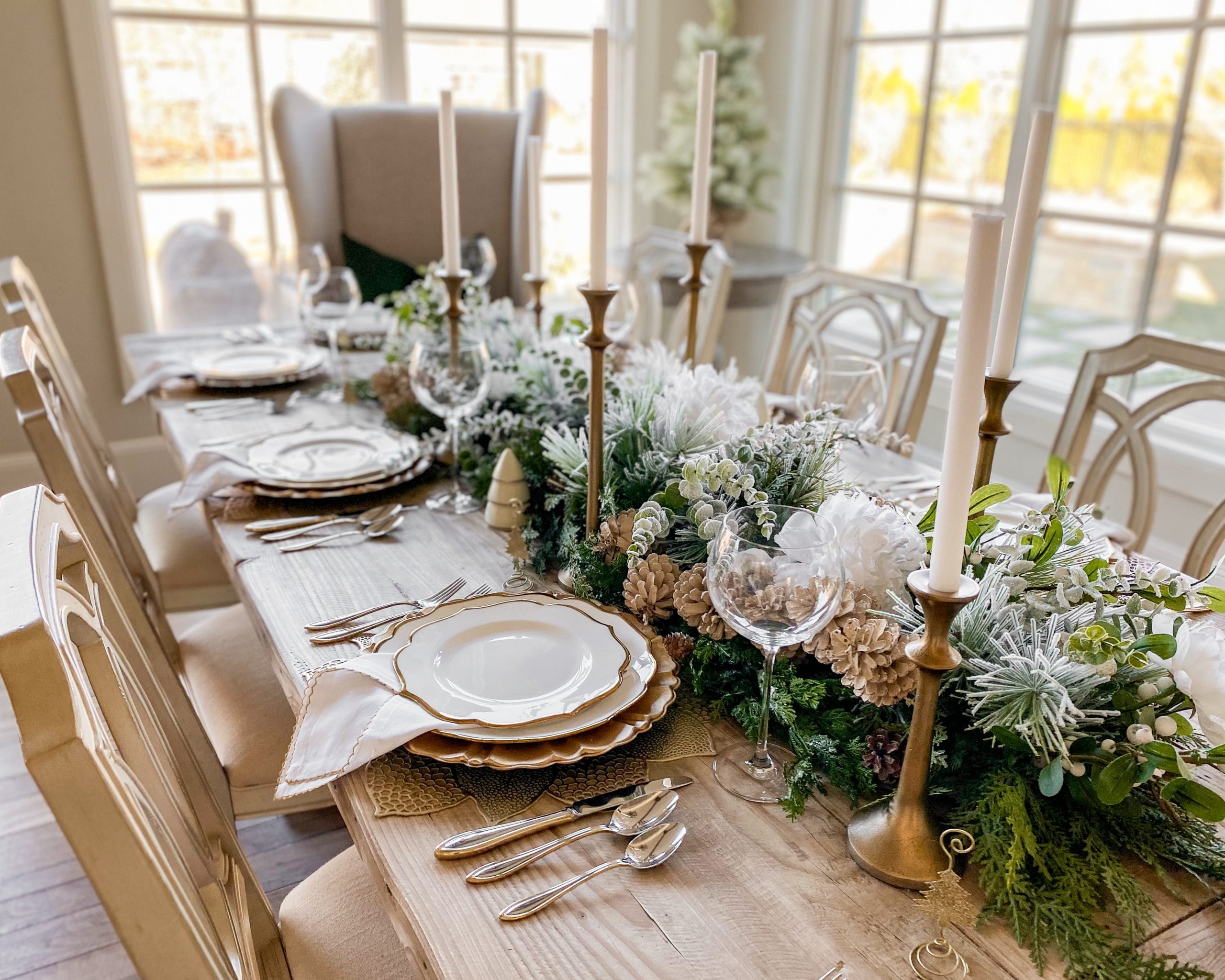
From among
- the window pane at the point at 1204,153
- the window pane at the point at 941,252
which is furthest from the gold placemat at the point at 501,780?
the window pane at the point at 941,252

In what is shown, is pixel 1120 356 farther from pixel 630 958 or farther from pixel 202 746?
pixel 202 746

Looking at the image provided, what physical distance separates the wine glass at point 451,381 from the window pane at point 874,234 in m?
2.16

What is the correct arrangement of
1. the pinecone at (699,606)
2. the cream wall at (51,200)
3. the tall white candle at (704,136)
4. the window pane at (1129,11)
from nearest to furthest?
the pinecone at (699,606), the tall white candle at (704,136), the window pane at (1129,11), the cream wall at (51,200)

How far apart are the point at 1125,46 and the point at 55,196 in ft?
10.1

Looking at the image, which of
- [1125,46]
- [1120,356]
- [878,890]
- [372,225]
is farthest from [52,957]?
[1125,46]

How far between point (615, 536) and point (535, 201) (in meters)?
0.79

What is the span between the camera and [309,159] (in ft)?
9.26

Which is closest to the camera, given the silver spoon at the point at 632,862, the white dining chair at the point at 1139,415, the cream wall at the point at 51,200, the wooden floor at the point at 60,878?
the silver spoon at the point at 632,862

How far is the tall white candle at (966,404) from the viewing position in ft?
2.03

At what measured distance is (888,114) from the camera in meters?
3.24

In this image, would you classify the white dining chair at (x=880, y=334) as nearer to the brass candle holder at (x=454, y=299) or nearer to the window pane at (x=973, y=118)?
the brass candle holder at (x=454, y=299)

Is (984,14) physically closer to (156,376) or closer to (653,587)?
(156,376)

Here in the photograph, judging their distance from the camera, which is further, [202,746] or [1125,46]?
[1125,46]

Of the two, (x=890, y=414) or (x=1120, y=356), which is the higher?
(x=1120, y=356)
